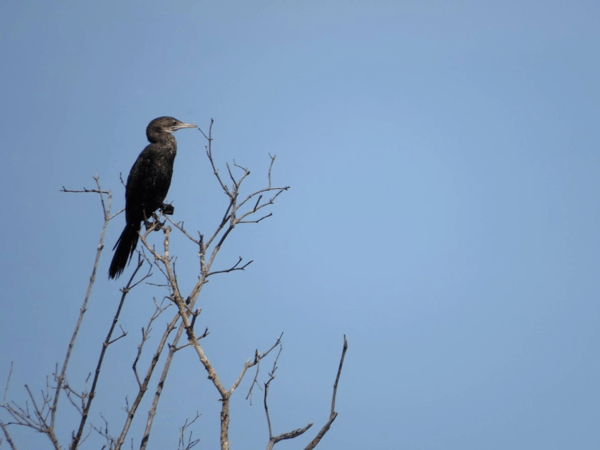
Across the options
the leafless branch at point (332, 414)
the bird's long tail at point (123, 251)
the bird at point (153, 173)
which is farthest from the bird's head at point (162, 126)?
the leafless branch at point (332, 414)

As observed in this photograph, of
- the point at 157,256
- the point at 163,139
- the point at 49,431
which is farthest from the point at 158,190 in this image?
the point at 49,431

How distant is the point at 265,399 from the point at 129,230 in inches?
160

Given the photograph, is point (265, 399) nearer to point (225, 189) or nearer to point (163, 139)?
point (225, 189)

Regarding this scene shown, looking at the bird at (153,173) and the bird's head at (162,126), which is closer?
the bird at (153,173)

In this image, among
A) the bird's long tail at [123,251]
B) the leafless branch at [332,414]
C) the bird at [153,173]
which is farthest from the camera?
the bird at [153,173]

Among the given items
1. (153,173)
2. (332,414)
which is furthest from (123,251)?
(332,414)

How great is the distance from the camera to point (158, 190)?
7234mm

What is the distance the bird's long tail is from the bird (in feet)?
1.08

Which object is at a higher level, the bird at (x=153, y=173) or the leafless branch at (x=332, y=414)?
the bird at (x=153, y=173)

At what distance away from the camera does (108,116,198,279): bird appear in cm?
711

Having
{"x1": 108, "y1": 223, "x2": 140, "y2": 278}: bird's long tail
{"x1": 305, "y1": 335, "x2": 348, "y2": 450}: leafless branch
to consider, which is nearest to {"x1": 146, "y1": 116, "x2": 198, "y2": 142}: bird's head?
{"x1": 108, "y1": 223, "x2": 140, "y2": 278}: bird's long tail

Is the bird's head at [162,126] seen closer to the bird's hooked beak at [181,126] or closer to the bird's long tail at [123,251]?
the bird's hooked beak at [181,126]

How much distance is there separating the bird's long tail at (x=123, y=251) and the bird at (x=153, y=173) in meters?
0.33

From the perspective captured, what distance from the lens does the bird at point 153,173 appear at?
711 centimetres
